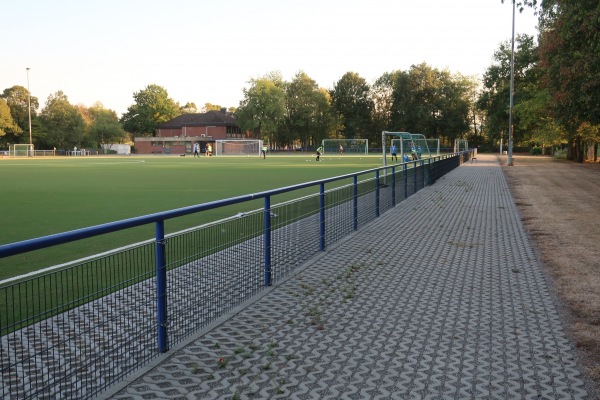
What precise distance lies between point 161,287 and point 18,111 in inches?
4555

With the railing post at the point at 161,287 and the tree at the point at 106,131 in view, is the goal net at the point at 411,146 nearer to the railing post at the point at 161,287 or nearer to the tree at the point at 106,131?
the railing post at the point at 161,287

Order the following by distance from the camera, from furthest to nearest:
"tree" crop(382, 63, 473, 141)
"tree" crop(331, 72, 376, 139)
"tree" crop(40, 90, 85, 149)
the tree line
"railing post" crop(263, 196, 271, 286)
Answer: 1. "tree" crop(331, 72, 376, 139)
2. "tree" crop(40, 90, 85, 149)
3. "tree" crop(382, 63, 473, 141)
4. the tree line
5. "railing post" crop(263, 196, 271, 286)

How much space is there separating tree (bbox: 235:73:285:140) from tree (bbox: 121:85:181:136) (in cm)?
2190

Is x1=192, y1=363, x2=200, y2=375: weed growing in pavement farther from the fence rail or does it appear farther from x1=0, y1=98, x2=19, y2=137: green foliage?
x1=0, y1=98, x2=19, y2=137: green foliage

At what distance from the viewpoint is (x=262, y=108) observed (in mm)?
118875

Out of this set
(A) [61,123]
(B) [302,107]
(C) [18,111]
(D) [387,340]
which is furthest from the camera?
(B) [302,107]

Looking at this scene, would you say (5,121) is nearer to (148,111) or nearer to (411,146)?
(148,111)

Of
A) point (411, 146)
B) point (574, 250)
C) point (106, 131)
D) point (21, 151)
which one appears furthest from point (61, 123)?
point (574, 250)

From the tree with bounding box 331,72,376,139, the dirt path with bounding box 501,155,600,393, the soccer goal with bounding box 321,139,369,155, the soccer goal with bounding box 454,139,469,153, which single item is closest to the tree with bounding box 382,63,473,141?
the tree with bounding box 331,72,376,139

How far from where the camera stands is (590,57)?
76.8ft

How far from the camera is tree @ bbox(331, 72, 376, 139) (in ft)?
385

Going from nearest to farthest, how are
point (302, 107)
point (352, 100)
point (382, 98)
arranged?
point (352, 100) → point (382, 98) → point (302, 107)

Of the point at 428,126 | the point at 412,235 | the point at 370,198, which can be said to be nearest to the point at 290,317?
the point at 412,235

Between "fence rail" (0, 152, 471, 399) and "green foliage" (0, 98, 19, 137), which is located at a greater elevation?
"green foliage" (0, 98, 19, 137)
